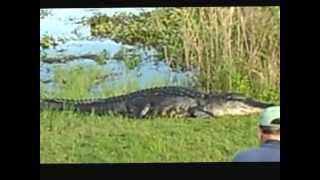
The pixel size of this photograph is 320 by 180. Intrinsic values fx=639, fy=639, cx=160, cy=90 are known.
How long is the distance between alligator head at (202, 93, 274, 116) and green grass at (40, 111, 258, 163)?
0.07 meters

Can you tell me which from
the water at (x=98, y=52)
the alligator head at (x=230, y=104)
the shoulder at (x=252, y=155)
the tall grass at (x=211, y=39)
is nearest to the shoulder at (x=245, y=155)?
the shoulder at (x=252, y=155)

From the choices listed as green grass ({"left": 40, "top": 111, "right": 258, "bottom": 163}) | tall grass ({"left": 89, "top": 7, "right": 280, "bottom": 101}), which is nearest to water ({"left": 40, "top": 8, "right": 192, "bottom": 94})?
tall grass ({"left": 89, "top": 7, "right": 280, "bottom": 101})

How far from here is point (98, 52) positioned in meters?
4.41

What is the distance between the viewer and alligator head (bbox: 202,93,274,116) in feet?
14.5

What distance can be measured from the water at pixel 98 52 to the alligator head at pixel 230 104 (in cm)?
22

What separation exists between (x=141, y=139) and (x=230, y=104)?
678mm

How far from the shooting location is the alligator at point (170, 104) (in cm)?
441

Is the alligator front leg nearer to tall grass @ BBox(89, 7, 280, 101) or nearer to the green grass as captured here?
the green grass

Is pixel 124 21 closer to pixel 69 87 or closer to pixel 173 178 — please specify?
pixel 69 87

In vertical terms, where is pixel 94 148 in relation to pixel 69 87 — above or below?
below
